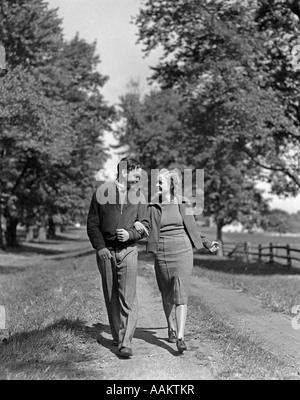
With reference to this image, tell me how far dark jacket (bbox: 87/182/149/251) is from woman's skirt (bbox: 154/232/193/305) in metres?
0.54

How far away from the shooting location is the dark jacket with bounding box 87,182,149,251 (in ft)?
22.1

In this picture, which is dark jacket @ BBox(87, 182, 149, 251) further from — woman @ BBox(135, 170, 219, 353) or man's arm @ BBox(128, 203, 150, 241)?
woman @ BBox(135, 170, 219, 353)

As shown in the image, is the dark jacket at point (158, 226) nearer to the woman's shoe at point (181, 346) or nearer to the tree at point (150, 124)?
the woman's shoe at point (181, 346)

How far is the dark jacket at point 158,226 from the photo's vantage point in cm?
715

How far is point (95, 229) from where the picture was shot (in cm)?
679

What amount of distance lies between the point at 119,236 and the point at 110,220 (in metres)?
0.24

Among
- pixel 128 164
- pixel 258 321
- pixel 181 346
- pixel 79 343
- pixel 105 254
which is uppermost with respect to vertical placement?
pixel 128 164

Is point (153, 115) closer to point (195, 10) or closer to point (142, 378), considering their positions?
point (195, 10)

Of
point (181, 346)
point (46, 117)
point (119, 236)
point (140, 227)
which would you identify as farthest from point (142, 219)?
point (46, 117)

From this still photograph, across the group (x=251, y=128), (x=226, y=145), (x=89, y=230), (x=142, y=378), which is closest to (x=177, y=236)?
(x=89, y=230)

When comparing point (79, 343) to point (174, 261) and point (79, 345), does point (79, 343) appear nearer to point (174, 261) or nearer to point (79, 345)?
point (79, 345)

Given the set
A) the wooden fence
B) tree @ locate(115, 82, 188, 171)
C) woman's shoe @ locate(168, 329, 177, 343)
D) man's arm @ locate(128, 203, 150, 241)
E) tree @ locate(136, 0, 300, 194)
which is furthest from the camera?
tree @ locate(115, 82, 188, 171)

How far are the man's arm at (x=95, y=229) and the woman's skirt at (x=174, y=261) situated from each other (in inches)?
34.1

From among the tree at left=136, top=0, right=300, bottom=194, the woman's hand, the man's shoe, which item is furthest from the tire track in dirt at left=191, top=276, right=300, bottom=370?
the tree at left=136, top=0, right=300, bottom=194
